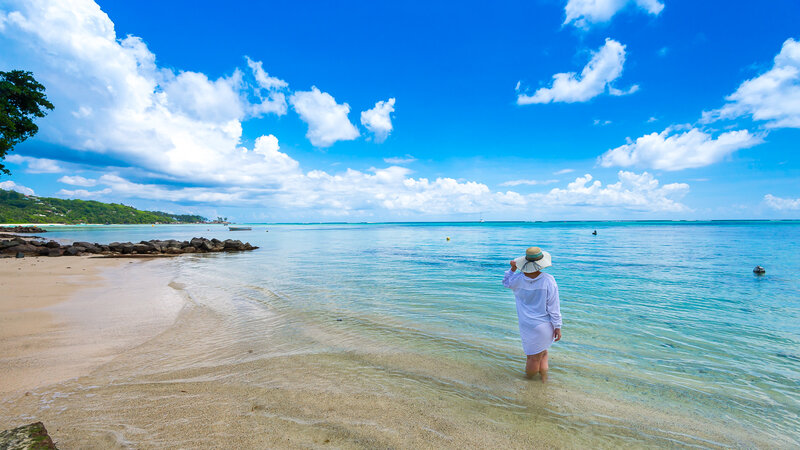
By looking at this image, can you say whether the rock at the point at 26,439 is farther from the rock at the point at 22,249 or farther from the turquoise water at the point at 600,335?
the rock at the point at 22,249

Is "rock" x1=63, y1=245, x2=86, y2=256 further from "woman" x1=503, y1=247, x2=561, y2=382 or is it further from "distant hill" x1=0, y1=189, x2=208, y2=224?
"distant hill" x1=0, y1=189, x2=208, y2=224

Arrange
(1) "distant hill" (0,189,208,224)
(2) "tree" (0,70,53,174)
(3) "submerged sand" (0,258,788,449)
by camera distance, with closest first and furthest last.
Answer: (3) "submerged sand" (0,258,788,449), (2) "tree" (0,70,53,174), (1) "distant hill" (0,189,208,224)

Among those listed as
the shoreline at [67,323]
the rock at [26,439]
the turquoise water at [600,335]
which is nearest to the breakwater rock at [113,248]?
the shoreline at [67,323]

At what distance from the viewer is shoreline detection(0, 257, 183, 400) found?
5.68 metres

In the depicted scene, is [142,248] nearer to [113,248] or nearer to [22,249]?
[113,248]

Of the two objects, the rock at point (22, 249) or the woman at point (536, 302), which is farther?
the rock at point (22, 249)

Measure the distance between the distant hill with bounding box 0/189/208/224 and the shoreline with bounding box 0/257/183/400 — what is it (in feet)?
568

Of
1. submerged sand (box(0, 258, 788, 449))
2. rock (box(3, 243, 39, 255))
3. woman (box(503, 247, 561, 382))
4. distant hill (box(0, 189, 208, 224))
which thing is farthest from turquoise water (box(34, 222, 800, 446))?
distant hill (box(0, 189, 208, 224))

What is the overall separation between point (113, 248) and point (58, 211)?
19180cm

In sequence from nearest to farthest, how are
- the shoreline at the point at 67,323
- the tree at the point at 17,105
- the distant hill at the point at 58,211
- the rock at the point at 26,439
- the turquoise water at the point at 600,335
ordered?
the rock at the point at 26,439 → the turquoise water at the point at 600,335 → the shoreline at the point at 67,323 → the tree at the point at 17,105 → the distant hill at the point at 58,211

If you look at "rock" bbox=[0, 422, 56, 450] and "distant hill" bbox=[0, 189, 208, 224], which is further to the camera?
"distant hill" bbox=[0, 189, 208, 224]

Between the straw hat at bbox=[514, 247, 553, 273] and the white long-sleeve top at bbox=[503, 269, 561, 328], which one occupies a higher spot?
the straw hat at bbox=[514, 247, 553, 273]

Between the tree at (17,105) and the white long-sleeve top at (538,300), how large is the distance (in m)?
36.0

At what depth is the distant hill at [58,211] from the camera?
131500 millimetres
